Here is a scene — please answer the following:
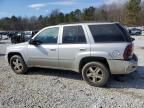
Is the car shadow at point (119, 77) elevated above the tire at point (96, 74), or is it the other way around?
the tire at point (96, 74)

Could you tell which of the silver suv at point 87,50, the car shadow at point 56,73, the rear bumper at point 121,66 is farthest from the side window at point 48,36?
the rear bumper at point 121,66

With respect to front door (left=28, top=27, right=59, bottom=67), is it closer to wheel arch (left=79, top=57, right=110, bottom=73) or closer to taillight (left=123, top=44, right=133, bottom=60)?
wheel arch (left=79, top=57, right=110, bottom=73)

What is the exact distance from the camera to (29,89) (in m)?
6.64

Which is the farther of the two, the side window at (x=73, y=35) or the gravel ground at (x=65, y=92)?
the side window at (x=73, y=35)

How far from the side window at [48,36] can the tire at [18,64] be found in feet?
3.39

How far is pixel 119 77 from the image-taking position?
778 cm

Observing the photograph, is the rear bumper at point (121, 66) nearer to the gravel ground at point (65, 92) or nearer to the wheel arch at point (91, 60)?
the wheel arch at point (91, 60)

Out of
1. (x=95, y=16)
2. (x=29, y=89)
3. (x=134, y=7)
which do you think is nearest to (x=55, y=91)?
(x=29, y=89)

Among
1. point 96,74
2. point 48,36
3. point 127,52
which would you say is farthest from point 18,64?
point 127,52

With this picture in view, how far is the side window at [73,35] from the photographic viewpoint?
7.04m

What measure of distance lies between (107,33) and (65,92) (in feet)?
6.56

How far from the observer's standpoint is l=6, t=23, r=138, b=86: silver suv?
6.54 metres

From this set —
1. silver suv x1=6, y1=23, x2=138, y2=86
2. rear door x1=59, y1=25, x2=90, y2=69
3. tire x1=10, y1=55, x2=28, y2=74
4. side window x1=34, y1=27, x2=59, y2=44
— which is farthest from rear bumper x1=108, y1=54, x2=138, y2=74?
tire x1=10, y1=55, x2=28, y2=74

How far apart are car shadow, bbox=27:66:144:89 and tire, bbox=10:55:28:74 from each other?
33 centimetres
